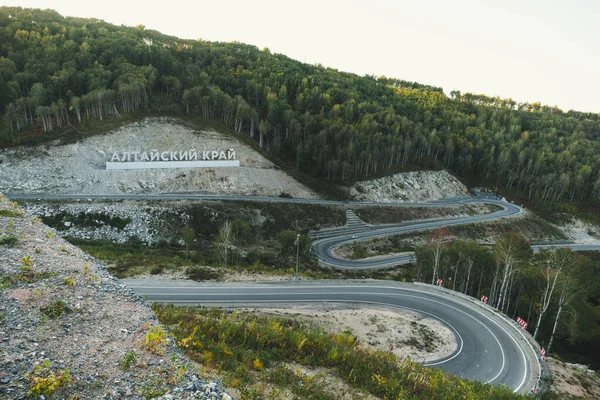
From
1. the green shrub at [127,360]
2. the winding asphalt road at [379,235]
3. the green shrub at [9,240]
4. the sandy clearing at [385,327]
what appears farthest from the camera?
the winding asphalt road at [379,235]

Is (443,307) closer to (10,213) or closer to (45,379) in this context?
(45,379)

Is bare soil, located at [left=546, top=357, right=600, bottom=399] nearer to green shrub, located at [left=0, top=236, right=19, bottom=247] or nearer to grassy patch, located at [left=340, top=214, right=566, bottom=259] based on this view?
grassy patch, located at [left=340, top=214, right=566, bottom=259]

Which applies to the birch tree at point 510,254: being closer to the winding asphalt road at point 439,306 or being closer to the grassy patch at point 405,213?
the winding asphalt road at point 439,306

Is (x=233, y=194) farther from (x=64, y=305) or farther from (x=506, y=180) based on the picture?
(x=506, y=180)

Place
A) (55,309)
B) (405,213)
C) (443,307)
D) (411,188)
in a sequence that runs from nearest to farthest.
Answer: (55,309) → (443,307) → (405,213) → (411,188)

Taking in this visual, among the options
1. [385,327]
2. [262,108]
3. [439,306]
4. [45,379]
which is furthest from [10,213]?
[262,108]

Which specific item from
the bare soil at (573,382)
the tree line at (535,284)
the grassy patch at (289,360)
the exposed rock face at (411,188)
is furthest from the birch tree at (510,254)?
the exposed rock face at (411,188)
